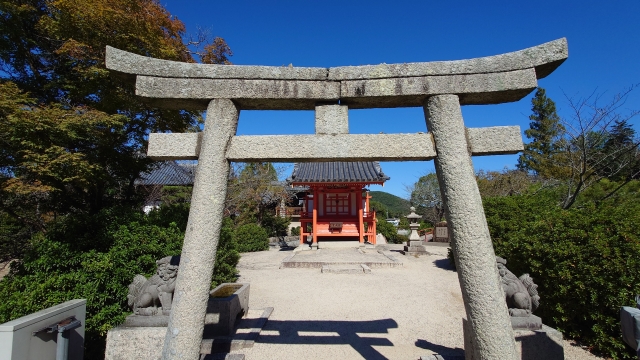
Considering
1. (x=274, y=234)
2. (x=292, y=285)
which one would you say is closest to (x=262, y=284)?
(x=292, y=285)

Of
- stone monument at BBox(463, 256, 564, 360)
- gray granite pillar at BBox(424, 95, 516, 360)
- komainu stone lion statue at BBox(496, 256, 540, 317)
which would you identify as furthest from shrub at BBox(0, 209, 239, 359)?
komainu stone lion statue at BBox(496, 256, 540, 317)

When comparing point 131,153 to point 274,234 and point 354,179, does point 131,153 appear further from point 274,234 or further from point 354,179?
point 274,234

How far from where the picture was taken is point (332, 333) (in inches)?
187

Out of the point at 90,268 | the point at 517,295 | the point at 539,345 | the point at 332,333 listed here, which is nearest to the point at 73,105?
the point at 90,268

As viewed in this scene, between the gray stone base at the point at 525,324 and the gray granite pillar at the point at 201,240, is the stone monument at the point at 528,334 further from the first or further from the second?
the gray granite pillar at the point at 201,240

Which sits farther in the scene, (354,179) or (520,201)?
(354,179)

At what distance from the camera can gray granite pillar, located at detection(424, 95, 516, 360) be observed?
241cm

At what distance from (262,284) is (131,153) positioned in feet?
15.7

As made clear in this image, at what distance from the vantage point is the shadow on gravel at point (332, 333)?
Answer: 438cm

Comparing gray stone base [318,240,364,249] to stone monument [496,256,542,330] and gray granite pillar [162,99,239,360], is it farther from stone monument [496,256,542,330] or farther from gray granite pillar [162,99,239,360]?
gray granite pillar [162,99,239,360]

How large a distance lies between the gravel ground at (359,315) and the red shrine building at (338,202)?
5.82 meters

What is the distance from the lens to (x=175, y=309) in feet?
8.46

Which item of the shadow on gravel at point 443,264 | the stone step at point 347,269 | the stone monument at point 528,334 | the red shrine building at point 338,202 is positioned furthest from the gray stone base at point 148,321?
the red shrine building at point 338,202

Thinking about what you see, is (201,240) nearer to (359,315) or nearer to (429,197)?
(359,315)
